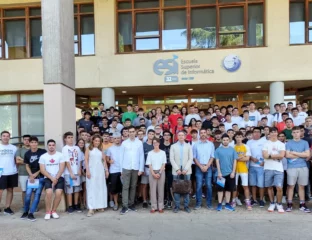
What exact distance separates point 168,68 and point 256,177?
6362 mm

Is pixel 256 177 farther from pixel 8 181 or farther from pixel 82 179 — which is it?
pixel 8 181

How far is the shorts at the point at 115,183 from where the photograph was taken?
6.59m

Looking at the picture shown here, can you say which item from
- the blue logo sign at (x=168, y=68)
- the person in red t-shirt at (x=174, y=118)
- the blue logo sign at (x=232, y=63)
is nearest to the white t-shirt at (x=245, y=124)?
the person in red t-shirt at (x=174, y=118)

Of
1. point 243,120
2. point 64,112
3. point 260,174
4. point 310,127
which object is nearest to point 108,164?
point 64,112

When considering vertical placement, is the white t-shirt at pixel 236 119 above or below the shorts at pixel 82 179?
above

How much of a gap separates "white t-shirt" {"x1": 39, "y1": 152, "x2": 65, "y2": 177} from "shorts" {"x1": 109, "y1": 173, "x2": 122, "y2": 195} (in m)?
1.22

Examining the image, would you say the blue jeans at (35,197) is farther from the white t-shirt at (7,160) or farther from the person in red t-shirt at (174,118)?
the person in red t-shirt at (174,118)

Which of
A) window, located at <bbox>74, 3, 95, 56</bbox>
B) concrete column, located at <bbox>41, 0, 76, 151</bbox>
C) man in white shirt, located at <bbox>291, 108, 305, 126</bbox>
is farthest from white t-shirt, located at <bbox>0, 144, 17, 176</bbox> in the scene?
man in white shirt, located at <bbox>291, 108, 305, 126</bbox>

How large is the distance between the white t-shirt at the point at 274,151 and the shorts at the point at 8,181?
585cm

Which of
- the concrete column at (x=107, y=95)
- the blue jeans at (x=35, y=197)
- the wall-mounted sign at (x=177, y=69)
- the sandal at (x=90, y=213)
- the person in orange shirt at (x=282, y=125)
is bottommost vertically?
the sandal at (x=90, y=213)

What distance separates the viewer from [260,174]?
6.45m

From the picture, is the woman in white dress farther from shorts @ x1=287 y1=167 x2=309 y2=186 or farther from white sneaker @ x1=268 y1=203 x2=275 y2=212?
shorts @ x1=287 y1=167 x2=309 y2=186

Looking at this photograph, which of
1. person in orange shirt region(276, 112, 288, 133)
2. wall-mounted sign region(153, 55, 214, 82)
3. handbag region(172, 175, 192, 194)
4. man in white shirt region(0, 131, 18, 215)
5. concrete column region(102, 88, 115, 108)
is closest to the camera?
handbag region(172, 175, 192, 194)

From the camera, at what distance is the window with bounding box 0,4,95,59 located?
12367 millimetres
